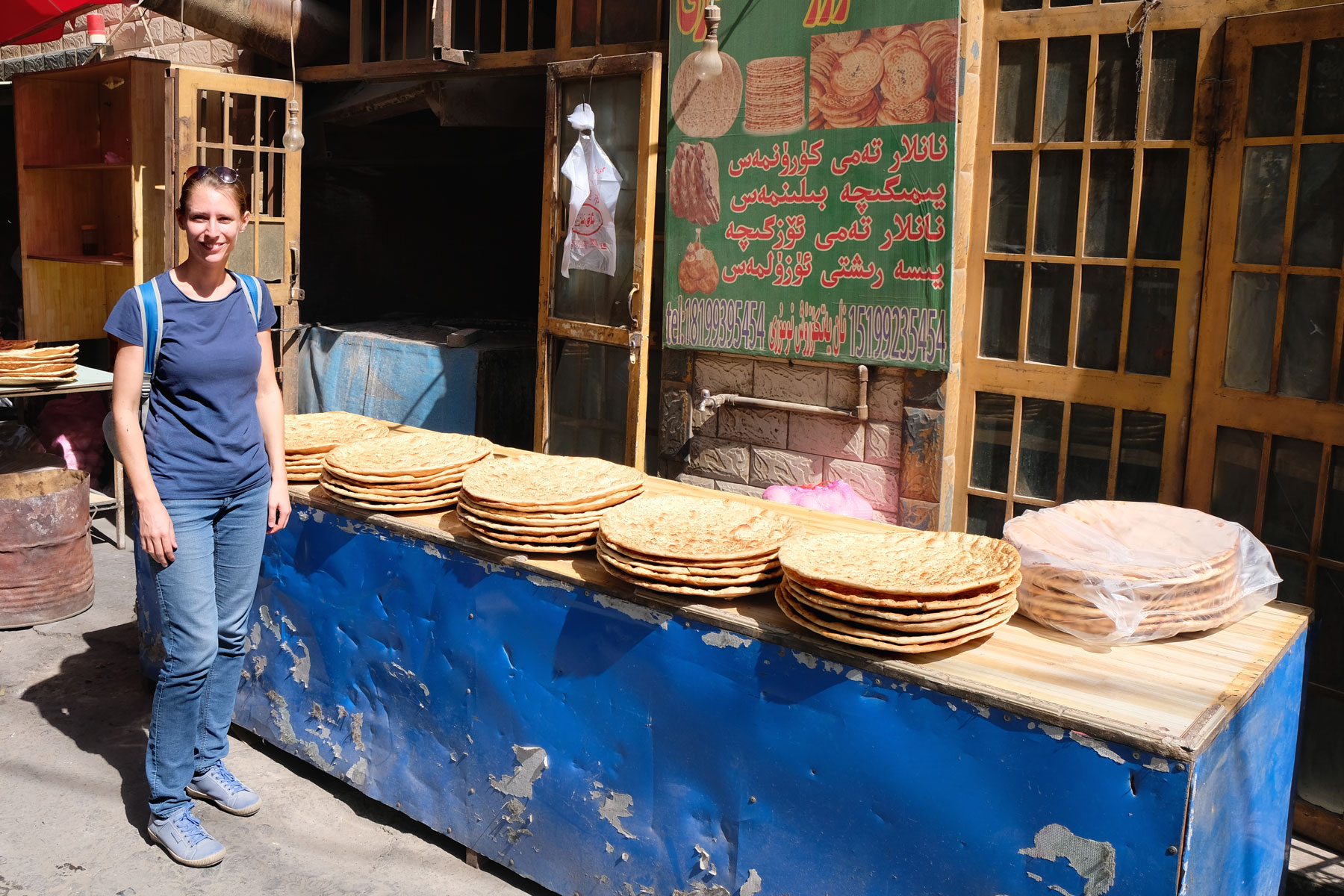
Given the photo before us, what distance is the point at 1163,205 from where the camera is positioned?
4.20 meters

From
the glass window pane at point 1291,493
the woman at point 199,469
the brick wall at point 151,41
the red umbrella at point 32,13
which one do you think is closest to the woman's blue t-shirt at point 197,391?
the woman at point 199,469

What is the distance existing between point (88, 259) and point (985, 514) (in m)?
6.47

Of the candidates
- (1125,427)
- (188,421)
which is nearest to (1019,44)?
(1125,427)

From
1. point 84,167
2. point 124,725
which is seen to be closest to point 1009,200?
point 124,725

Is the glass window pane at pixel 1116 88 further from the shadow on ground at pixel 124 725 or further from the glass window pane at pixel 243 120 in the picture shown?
the glass window pane at pixel 243 120

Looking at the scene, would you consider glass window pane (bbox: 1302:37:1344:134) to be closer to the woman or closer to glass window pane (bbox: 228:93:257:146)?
the woman

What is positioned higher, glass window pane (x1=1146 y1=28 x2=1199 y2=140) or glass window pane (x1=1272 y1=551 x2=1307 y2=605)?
glass window pane (x1=1146 y1=28 x2=1199 y2=140)

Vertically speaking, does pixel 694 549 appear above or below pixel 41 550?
above

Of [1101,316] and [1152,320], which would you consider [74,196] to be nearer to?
[1101,316]

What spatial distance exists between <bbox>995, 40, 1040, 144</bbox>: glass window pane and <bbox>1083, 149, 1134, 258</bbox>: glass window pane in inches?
12.6

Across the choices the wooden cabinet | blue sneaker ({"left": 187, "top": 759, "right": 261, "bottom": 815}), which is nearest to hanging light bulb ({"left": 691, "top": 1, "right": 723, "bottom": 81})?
blue sneaker ({"left": 187, "top": 759, "right": 261, "bottom": 815})

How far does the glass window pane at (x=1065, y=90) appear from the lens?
4.34m

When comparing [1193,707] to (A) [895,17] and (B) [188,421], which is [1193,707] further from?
(A) [895,17]

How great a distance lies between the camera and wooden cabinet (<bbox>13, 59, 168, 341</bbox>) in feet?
26.2
